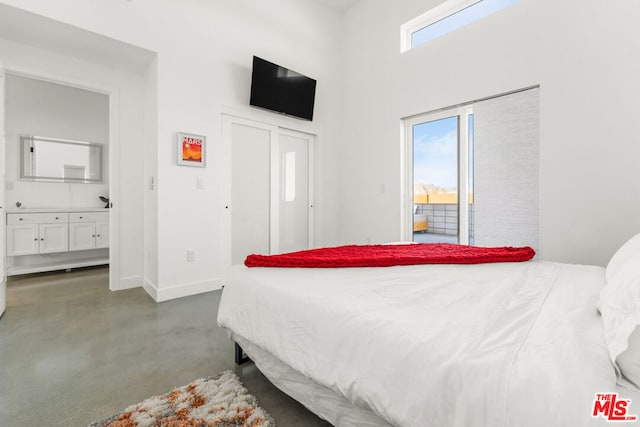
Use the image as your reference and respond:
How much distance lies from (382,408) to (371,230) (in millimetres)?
3339

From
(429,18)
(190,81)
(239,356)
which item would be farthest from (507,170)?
(190,81)

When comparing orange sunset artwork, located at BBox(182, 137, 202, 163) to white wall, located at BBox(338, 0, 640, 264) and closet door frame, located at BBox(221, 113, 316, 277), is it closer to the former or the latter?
closet door frame, located at BBox(221, 113, 316, 277)

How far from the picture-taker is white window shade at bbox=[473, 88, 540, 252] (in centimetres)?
280

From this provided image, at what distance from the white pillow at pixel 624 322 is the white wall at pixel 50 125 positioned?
5581 mm

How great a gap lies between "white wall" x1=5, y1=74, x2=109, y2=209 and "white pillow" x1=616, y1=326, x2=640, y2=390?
5.59 metres

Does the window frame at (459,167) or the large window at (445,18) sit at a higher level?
the large window at (445,18)

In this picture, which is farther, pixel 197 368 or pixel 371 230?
pixel 371 230

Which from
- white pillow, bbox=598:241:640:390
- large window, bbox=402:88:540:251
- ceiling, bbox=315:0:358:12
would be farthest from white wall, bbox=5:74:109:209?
white pillow, bbox=598:241:640:390

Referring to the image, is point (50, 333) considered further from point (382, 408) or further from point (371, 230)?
point (371, 230)

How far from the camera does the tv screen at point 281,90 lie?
350cm

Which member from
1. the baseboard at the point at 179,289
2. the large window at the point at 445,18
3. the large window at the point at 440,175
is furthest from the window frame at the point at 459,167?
the baseboard at the point at 179,289

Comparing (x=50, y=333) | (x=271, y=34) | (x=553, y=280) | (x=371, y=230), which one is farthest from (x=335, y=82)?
(x=50, y=333)

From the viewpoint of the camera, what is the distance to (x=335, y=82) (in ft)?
14.8

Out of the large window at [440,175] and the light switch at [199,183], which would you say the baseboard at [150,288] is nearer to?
the light switch at [199,183]
